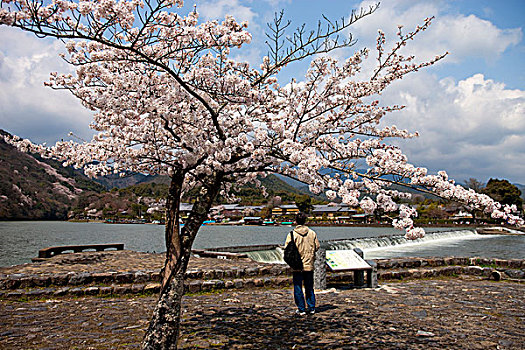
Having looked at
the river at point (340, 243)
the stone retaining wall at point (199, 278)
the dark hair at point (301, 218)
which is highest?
the dark hair at point (301, 218)

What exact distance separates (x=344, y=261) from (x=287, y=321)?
372 centimetres

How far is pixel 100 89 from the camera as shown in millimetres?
6207

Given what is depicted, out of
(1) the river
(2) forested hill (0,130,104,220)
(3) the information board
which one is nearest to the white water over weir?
(1) the river

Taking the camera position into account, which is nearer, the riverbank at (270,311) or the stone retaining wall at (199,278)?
the riverbank at (270,311)

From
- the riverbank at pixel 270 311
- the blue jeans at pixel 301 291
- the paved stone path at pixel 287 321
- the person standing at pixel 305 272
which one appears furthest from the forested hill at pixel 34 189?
the blue jeans at pixel 301 291

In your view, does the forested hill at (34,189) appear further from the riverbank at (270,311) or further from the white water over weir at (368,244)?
the riverbank at (270,311)

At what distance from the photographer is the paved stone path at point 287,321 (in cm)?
568

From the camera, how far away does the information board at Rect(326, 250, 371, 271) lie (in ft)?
32.5

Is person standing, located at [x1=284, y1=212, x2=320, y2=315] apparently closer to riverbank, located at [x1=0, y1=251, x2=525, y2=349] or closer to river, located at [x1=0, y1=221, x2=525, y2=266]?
riverbank, located at [x1=0, y1=251, x2=525, y2=349]

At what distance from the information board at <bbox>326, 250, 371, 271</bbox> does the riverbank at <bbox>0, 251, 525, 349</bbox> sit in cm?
71

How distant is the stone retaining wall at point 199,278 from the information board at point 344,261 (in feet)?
5.18

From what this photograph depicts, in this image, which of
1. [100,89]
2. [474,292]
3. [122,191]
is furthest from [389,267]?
[122,191]

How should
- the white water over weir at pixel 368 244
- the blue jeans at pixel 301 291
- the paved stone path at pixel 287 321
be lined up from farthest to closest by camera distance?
the white water over weir at pixel 368 244, the blue jeans at pixel 301 291, the paved stone path at pixel 287 321

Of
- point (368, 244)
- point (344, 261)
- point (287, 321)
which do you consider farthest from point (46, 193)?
point (287, 321)
